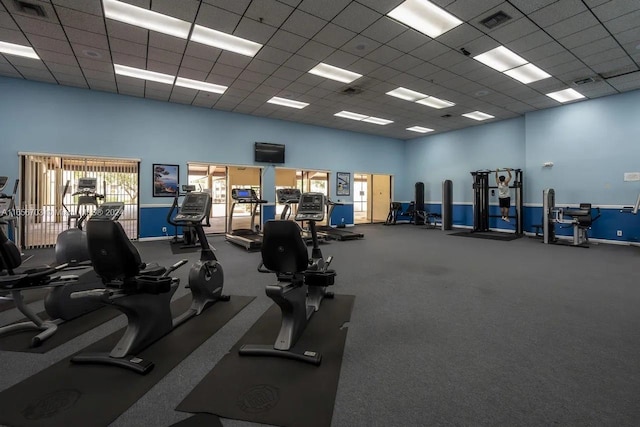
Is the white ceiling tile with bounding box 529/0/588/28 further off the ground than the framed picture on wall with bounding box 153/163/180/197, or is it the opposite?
the white ceiling tile with bounding box 529/0/588/28

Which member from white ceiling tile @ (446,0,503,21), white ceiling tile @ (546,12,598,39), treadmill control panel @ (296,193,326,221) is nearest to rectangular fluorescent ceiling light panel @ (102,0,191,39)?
treadmill control panel @ (296,193,326,221)

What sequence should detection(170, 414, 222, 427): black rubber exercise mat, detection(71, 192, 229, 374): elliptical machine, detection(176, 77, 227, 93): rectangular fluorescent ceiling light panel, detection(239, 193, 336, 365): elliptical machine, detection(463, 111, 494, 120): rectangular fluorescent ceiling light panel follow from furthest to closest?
detection(463, 111, 494, 120): rectangular fluorescent ceiling light panel, detection(176, 77, 227, 93): rectangular fluorescent ceiling light panel, detection(239, 193, 336, 365): elliptical machine, detection(71, 192, 229, 374): elliptical machine, detection(170, 414, 222, 427): black rubber exercise mat

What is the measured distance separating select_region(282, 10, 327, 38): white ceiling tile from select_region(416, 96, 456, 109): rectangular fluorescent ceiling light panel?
168 inches

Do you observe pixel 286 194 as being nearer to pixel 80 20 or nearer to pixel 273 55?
pixel 273 55

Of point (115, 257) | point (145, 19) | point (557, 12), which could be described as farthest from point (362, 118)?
point (115, 257)

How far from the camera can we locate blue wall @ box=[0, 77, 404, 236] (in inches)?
246

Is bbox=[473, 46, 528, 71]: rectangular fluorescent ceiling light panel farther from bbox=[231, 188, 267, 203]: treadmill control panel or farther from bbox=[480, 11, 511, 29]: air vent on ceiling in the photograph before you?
bbox=[231, 188, 267, 203]: treadmill control panel

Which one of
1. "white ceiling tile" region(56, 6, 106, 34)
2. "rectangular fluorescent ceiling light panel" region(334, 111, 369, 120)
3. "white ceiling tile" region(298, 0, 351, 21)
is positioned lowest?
"white ceiling tile" region(56, 6, 106, 34)

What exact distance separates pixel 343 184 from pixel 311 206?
25.4 ft

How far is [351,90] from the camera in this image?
7027mm

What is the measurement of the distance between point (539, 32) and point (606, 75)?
2957 mm

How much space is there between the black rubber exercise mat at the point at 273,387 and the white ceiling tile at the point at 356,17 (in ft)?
13.5

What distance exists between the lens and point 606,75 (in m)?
6.04

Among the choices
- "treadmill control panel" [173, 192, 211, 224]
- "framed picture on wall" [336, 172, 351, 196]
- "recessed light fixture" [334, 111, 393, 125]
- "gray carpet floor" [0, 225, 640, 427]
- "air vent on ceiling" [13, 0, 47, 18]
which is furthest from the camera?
"framed picture on wall" [336, 172, 351, 196]
